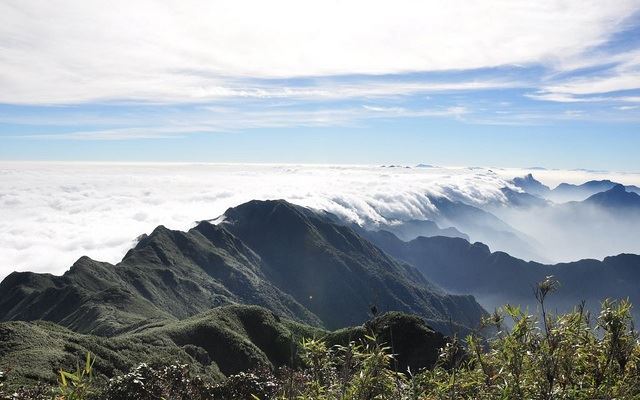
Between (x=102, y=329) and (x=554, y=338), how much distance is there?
462ft

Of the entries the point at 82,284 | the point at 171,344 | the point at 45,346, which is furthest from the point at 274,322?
the point at 82,284

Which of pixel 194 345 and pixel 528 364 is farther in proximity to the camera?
pixel 194 345

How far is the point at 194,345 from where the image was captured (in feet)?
348

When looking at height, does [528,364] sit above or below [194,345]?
above

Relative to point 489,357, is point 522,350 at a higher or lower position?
higher

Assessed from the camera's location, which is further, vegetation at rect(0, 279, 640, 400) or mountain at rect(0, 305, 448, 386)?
mountain at rect(0, 305, 448, 386)

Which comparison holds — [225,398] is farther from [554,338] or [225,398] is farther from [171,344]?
[171,344]

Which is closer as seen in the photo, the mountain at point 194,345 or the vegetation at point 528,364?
the vegetation at point 528,364

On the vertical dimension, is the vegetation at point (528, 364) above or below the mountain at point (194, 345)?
above

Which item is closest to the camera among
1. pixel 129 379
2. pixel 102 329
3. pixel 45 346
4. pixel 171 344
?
pixel 129 379

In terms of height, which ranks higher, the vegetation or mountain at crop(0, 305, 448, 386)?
the vegetation

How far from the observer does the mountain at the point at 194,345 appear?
229ft

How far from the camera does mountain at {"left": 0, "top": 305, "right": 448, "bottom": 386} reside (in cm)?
6975

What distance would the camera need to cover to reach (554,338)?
10.5 m
